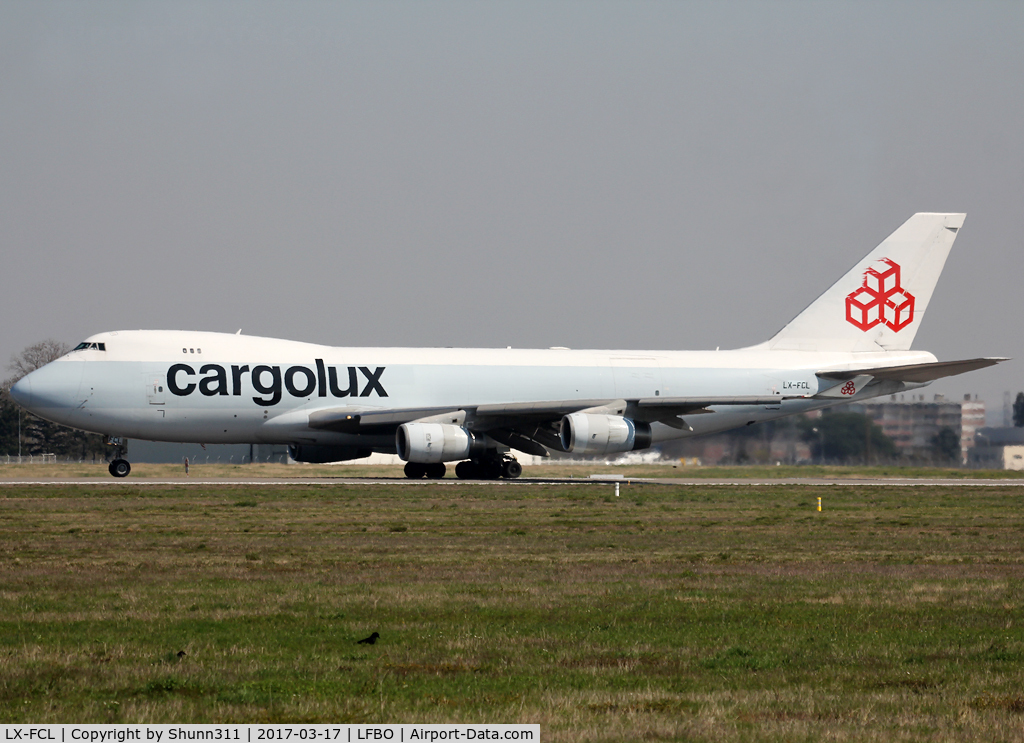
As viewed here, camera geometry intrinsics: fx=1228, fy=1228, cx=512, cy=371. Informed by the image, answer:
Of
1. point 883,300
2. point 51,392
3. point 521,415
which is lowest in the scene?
point 521,415

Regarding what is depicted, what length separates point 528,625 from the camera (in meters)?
12.2

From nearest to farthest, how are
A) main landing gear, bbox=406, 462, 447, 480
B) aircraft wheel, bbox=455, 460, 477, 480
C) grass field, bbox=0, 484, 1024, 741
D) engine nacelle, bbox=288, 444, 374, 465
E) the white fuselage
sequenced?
grass field, bbox=0, 484, 1024, 741 < the white fuselage < engine nacelle, bbox=288, 444, 374, 465 < main landing gear, bbox=406, 462, 447, 480 < aircraft wheel, bbox=455, 460, 477, 480

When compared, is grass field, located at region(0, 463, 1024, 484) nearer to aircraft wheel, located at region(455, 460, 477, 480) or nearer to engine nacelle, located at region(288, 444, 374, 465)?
aircraft wheel, located at region(455, 460, 477, 480)

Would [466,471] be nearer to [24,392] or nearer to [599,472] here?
[599,472]

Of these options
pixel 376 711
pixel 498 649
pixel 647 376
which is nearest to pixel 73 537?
pixel 498 649

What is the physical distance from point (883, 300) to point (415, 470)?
21.3 m

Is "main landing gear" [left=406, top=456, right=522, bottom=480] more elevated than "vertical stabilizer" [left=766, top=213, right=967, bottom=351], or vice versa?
"vertical stabilizer" [left=766, top=213, right=967, bottom=351]

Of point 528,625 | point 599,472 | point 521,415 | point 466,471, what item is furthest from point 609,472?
point 528,625

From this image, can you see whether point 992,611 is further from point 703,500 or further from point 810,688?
point 703,500

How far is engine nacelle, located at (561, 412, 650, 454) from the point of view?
1629 inches

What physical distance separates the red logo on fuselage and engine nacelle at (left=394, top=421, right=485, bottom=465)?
1938 centimetres

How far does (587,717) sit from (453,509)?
20.4m

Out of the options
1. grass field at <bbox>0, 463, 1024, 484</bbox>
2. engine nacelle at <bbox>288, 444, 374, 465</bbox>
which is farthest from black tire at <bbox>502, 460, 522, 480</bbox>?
engine nacelle at <bbox>288, 444, 374, 465</bbox>

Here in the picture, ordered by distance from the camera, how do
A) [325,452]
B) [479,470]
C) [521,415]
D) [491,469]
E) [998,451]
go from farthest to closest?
1. [998,451]
2. [479,470]
3. [491,469]
4. [325,452]
5. [521,415]
